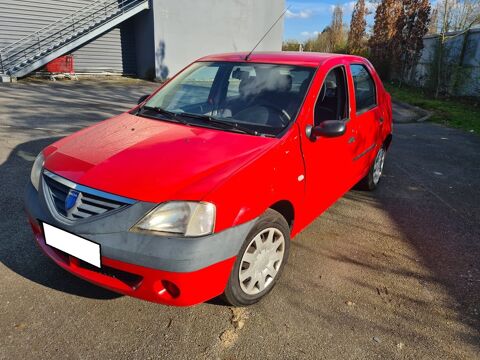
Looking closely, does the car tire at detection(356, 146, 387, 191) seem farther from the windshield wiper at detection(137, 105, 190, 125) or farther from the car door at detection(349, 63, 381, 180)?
the windshield wiper at detection(137, 105, 190, 125)

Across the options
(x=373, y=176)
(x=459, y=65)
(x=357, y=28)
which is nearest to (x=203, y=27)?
(x=459, y=65)

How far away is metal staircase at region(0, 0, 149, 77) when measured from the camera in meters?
15.1

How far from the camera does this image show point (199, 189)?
2148 mm

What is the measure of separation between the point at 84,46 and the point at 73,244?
56.9ft

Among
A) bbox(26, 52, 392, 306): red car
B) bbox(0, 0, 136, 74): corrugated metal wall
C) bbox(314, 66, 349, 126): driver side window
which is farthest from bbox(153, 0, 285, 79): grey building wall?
bbox(314, 66, 349, 126): driver side window

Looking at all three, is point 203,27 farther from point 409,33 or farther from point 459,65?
point 459,65

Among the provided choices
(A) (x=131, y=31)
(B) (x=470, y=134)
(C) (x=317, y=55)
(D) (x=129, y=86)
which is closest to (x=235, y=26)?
(A) (x=131, y=31)

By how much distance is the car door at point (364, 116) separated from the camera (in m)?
3.75

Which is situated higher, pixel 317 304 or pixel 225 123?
pixel 225 123

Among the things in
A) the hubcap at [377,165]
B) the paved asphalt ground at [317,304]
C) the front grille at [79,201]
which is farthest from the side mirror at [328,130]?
the hubcap at [377,165]

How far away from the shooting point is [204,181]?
2.20 metres

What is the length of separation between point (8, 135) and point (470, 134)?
9525 mm

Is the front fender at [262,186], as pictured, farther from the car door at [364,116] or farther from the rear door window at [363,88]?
the rear door window at [363,88]

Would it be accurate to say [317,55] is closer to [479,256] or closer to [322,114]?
[322,114]
